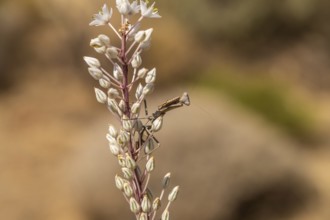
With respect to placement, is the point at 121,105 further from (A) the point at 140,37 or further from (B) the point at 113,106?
(A) the point at 140,37

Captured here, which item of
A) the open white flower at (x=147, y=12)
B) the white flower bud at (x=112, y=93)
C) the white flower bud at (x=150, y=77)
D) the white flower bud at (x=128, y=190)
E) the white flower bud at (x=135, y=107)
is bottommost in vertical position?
the white flower bud at (x=128, y=190)

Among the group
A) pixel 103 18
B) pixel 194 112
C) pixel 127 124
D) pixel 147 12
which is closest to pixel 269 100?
pixel 194 112

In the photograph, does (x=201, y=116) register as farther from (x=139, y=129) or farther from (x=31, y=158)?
(x=139, y=129)

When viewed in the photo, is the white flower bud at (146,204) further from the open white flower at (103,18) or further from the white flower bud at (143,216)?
the open white flower at (103,18)

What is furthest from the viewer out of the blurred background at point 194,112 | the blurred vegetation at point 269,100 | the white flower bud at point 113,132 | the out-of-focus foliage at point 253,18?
the out-of-focus foliage at point 253,18

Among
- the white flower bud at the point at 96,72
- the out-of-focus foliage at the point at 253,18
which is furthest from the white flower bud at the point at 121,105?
the out-of-focus foliage at the point at 253,18

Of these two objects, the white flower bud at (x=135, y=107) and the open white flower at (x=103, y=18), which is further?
the open white flower at (x=103, y=18)
